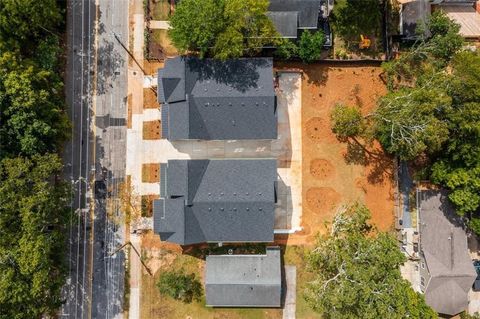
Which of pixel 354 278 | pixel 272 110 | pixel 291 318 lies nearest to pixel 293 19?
pixel 272 110

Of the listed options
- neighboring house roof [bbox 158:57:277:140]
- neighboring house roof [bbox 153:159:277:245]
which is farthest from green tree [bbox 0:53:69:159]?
neighboring house roof [bbox 153:159:277:245]

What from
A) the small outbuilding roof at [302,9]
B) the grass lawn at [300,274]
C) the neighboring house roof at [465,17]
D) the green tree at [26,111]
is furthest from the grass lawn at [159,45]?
the neighboring house roof at [465,17]

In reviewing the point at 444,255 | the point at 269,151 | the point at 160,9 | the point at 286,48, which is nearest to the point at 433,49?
the point at 286,48

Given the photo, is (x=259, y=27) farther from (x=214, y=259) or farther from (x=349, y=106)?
(x=214, y=259)

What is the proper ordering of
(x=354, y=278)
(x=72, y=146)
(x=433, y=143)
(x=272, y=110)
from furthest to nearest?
1. (x=72, y=146)
2. (x=272, y=110)
3. (x=433, y=143)
4. (x=354, y=278)

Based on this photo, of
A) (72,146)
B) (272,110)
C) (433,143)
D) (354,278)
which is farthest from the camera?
(72,146)
